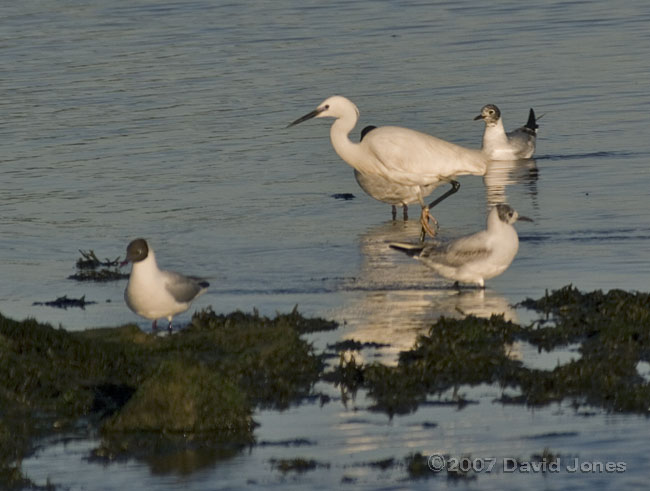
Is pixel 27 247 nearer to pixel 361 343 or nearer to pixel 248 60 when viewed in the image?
pixel 361 343

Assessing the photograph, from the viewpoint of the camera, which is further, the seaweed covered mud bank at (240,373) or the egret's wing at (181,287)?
the egret's wing at (181,287)

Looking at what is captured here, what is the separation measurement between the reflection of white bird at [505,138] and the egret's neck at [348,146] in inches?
152

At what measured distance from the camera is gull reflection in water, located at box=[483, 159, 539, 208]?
56.3 feet

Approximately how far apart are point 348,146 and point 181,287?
5656mm

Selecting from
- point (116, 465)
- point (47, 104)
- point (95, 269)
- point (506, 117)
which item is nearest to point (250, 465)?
point (116, 465)

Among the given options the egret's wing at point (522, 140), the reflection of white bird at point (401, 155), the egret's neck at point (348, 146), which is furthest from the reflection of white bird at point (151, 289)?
the egret's wing at point (522, 140)

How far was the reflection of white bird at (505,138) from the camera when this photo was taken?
1948 centimetres

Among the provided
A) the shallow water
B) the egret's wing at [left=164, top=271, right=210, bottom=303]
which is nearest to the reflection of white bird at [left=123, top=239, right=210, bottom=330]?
the egret's wing at [left=164, top=271, right=210, bottom=303]

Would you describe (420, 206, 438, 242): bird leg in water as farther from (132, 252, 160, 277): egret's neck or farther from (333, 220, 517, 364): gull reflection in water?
(132, 252, 160, 277): egret's neck

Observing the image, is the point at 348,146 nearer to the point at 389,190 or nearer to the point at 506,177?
the point at 389,190

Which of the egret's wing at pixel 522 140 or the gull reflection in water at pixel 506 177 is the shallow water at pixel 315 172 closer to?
the gull reflection in water at pixel 506 177

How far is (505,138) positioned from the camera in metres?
19.8

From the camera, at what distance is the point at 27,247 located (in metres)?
14.6

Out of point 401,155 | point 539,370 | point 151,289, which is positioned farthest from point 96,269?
point 539,370
